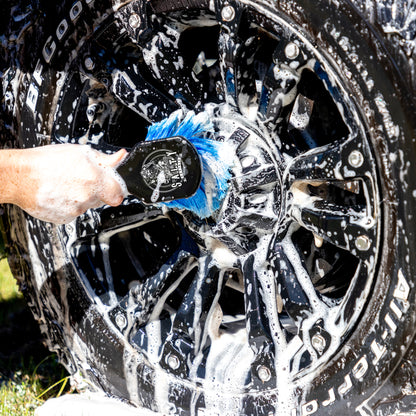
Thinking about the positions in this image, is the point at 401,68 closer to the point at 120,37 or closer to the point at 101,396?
the point at 120,37

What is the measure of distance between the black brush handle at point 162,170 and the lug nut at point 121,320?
1.70ft

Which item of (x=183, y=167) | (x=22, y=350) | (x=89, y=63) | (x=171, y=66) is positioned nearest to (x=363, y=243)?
(x=183, y=167)

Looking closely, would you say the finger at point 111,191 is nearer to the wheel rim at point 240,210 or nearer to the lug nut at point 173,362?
the wheel rim at point 240,210

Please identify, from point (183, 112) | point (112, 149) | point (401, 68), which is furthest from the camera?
point (112, 149)

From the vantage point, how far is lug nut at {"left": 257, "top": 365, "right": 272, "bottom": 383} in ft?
6.20

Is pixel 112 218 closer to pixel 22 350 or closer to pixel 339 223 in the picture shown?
pixel 339 223

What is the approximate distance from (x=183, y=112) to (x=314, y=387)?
0.87 m

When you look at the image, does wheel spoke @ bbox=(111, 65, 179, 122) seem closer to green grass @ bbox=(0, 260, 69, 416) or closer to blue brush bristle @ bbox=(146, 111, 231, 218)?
blue brush bristle @ bbox=(146, 111, 231, 218)

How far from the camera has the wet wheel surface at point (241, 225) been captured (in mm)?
1576

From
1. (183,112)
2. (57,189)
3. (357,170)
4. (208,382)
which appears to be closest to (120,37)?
(183,112)

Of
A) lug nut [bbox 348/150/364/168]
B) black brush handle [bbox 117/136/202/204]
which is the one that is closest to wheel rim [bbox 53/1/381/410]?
lug nut [bbox 348/150/364/168]

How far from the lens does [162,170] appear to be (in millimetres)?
1854

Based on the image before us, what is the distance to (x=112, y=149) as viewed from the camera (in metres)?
2.15

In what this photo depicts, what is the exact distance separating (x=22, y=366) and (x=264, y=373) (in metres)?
1.28
